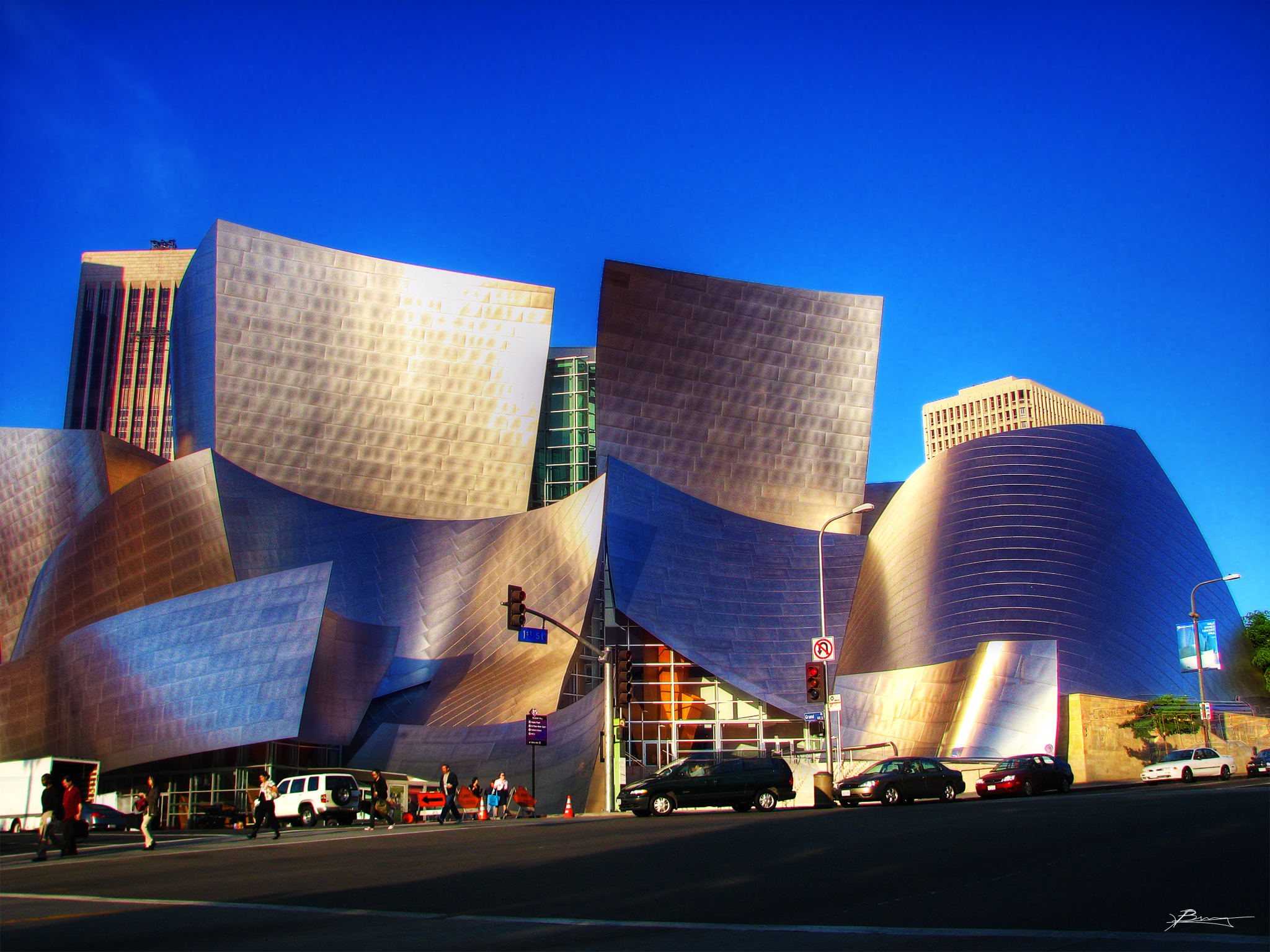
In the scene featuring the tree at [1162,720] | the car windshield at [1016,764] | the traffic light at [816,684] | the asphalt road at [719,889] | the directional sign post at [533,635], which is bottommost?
the asphalt road at [719,889]

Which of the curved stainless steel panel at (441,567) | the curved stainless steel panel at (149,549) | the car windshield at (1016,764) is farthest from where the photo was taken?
the curved stainless steel panel at (149,549)

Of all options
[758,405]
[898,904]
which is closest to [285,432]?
[758,405]

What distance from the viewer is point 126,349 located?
125 meters

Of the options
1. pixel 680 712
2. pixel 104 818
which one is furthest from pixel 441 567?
pixel 104 818

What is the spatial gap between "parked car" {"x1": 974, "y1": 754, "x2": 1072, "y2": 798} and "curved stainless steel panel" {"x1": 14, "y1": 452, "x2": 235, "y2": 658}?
28824mm

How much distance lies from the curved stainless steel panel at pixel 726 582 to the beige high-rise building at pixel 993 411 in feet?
444

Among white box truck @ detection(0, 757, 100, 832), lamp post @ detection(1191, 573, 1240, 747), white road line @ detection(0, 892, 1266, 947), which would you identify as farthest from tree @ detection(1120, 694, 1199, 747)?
white box truck @ detection(0, 757, 100, 832)

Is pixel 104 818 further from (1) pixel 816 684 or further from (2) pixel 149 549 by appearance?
(1) pixel 816 684

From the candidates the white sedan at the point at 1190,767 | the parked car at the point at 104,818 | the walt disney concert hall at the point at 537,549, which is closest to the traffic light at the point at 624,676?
the walt disney concert hall at the point at 537,549

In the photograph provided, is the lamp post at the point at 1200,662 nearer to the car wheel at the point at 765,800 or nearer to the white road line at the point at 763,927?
the car wheel at the point at 765,800

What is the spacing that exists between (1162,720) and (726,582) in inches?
630

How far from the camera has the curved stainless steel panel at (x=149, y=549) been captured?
43469mm

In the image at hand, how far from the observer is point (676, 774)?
938 inches

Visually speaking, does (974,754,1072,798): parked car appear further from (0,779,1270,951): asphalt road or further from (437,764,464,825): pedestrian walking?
(437,764,464,825): pedestrian walking
